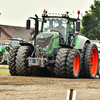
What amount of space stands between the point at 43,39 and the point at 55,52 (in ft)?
2.71

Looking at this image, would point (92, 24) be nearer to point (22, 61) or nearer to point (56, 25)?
point (56, 25)

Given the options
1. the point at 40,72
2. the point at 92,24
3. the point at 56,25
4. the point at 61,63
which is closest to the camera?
the point at 61,63

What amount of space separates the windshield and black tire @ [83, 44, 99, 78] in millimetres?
1449

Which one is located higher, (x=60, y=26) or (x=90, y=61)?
(x=60, y=26)

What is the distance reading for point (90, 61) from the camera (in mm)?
18453

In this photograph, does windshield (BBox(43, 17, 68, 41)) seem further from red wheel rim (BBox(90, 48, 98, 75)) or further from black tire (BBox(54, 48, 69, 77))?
red wheel rim (BBox(90, 48, 98, 75))

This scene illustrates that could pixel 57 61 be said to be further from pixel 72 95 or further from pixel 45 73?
pixel 72 95

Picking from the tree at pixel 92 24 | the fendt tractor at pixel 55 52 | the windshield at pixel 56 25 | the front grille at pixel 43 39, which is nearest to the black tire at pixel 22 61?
the fendt tractor at pixel 55 52

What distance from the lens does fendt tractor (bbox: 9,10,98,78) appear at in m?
15.6

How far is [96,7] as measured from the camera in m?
61.3

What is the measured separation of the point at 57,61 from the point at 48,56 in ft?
3.18

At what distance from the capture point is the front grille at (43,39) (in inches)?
647

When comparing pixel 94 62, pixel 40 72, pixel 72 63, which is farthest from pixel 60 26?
pixel 94 62

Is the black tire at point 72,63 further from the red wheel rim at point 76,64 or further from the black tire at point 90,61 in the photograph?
the black tire at point 90,61
